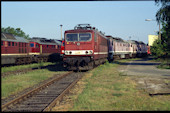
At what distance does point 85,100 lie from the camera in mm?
7195

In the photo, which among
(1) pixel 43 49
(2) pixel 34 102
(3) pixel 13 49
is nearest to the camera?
(2) pixel 34 102

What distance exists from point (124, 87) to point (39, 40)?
71.3ft

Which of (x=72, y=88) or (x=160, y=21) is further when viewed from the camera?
(x=160, y=21)

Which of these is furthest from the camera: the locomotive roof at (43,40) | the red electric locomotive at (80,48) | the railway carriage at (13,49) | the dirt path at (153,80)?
the locomotive roof at (43,40)

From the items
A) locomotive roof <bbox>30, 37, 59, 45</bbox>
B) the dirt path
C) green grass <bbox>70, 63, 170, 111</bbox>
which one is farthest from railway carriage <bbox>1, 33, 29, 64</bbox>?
green grass <bbox>70, 63, 170, 111</bbox>

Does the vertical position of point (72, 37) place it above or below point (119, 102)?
above

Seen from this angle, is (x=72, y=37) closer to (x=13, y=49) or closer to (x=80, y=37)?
(x=80, y=37)

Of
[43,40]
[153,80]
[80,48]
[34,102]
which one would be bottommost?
[34,102]

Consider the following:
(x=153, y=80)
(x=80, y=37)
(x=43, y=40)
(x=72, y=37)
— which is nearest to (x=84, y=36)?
(x=80, y=37)

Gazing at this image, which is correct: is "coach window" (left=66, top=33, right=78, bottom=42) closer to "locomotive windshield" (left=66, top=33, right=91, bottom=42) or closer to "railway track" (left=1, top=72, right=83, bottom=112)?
"locomotive windshield" (left=66, top=33, right=91, bottom=42)

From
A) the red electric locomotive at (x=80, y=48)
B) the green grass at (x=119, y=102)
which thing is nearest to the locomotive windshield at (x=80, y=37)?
the red electric locomotive at (x=80, y=48)

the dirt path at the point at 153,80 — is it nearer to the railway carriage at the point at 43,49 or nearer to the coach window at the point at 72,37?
the coach window at the point at 72,37

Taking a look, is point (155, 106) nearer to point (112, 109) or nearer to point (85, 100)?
point (112, 109)

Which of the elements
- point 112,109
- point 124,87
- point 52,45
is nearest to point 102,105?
point 112,109
